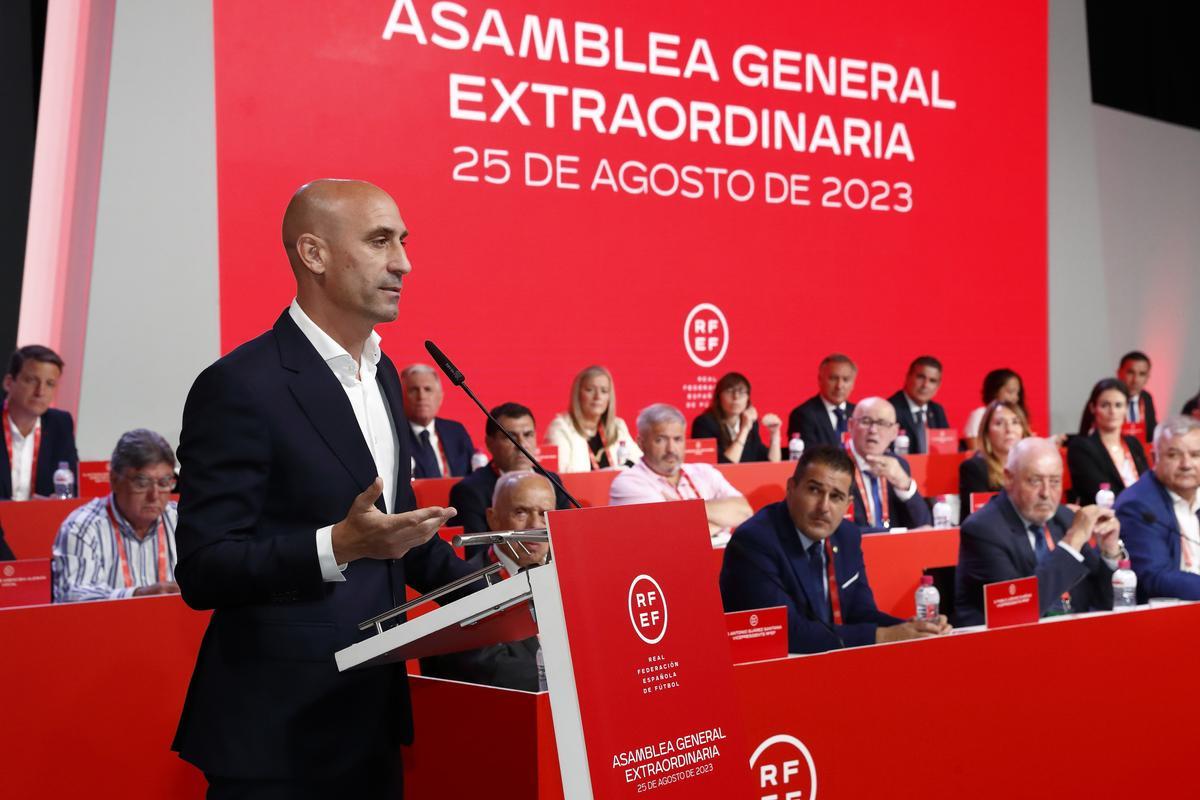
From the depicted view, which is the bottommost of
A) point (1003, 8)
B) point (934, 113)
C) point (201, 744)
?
point (201, 744)

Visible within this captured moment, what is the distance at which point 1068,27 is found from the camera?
9.84 meters

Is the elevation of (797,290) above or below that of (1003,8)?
below

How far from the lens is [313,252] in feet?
5.88

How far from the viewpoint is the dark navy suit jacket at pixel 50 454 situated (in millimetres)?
5941

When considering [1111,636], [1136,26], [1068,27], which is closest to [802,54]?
[1068,27]

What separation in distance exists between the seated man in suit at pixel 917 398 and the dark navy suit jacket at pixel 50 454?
4.58 metres

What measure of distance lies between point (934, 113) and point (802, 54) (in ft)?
3.95

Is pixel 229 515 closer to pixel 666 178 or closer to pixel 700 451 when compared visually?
pixel 700 451

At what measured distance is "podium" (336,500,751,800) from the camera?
158cm

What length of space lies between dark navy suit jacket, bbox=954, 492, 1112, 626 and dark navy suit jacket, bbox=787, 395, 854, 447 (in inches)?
129

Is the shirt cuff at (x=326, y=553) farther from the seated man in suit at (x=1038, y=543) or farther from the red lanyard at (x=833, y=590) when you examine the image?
the seated man in suit at (x=1038, y=543)

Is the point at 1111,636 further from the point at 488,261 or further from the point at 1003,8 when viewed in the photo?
the point at 1003,8

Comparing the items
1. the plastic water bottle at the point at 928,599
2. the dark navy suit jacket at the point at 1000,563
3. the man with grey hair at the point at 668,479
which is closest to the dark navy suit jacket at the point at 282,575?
the plastic water bottle at the point at 928,599

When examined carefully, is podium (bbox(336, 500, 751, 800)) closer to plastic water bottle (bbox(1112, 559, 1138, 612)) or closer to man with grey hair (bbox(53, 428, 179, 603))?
man with grey hair (bbox(53, 428, 179, 603))
